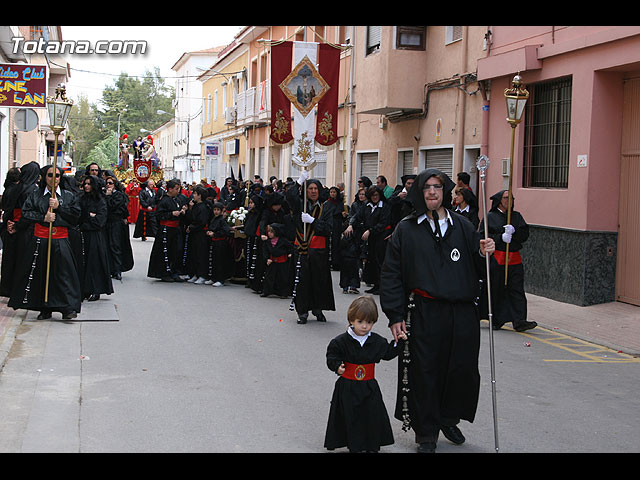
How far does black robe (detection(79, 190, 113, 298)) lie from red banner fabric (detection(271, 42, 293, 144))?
146 inches

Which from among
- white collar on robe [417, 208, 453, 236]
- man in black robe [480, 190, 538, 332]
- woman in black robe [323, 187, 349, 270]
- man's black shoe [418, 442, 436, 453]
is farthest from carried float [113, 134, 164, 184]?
man's black shoe [418, 442, 436, 453]

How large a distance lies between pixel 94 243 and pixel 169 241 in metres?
3.68

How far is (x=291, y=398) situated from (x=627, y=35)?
798 cm

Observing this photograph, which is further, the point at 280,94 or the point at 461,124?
the point at 461,124

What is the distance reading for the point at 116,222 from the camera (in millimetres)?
15906

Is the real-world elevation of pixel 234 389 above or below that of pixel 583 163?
below

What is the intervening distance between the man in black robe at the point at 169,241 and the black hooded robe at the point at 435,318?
35.0 feet

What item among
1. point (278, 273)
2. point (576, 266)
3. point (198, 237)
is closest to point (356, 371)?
point (278, 273)

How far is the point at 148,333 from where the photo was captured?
33.4 feet

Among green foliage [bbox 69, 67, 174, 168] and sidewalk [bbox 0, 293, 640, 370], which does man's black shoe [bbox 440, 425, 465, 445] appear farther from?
green foliage [bbox 69, 67, 174, 168]

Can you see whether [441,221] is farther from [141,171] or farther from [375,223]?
[141,171]

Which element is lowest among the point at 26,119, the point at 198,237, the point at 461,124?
the point at 198,237

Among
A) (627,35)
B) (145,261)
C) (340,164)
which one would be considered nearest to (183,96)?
(340,164)

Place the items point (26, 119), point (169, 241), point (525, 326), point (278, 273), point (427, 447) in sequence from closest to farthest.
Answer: point (427, 447) < point (525, 326) < point (278, 273) < point (169, 241) < point (26, 119)
